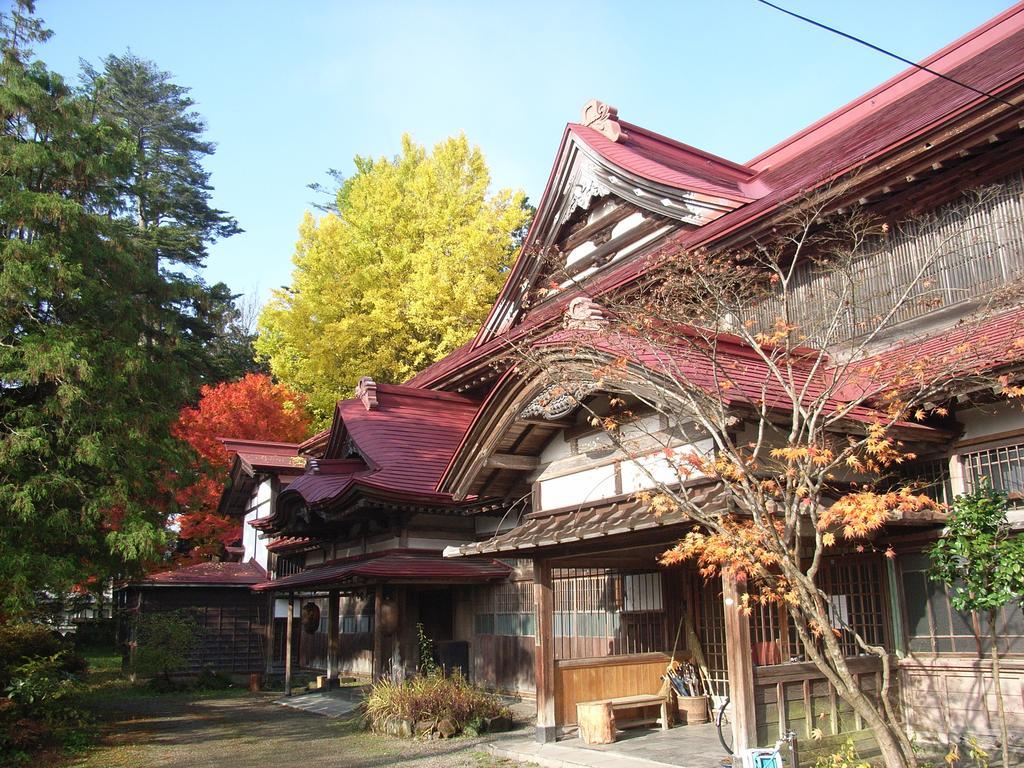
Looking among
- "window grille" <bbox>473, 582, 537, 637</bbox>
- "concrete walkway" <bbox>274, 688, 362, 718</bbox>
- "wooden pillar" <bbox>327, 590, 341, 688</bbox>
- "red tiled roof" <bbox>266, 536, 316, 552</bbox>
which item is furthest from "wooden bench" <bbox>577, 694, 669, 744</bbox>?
"red tiled roof" <bbox>266, 536, 316, 552</bbox>

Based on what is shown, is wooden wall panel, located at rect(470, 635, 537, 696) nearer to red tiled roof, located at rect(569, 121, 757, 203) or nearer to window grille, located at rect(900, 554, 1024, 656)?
window grille, located at rect(900, 554, 1024, 656)

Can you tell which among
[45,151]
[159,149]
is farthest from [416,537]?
[159,149]

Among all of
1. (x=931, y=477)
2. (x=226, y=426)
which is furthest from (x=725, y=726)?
(x=226, y=426)

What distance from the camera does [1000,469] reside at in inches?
364

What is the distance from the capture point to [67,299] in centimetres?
1391

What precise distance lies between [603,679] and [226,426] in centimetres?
2117

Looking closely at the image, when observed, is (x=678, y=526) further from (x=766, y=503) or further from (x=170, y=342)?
(x=170, y=342)

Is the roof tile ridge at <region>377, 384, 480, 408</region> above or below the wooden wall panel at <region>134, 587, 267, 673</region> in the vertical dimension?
above

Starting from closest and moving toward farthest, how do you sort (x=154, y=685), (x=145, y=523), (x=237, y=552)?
(x=145, y=523) < (x=154, y=685) < (x=237, y=552)

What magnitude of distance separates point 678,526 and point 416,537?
8.01m

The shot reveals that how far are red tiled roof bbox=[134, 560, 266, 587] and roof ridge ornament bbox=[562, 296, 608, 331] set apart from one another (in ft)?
63.1

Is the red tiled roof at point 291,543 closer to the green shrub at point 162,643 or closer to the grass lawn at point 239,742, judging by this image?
the green shrub at point 162,643

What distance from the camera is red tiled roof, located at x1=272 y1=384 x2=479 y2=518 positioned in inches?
616

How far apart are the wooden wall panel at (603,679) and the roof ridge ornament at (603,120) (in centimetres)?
966
